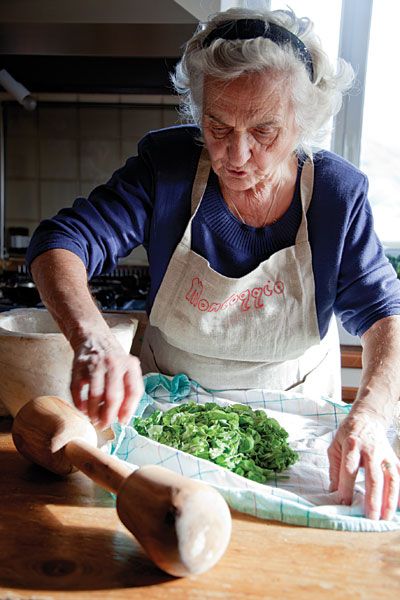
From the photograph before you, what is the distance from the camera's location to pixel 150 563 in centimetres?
65

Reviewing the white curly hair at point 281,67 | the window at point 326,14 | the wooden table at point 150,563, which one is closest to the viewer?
the wooden table at point 150,563

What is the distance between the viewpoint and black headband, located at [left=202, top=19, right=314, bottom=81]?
1.03 meters

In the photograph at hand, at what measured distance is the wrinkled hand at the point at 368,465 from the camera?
2.49ft

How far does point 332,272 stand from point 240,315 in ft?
0.68

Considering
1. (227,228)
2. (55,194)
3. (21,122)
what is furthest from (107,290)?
(227,228)

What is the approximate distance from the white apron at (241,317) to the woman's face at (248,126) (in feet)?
0.42

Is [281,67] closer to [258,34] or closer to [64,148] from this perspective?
[258,34]

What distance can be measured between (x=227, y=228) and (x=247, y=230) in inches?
1.7

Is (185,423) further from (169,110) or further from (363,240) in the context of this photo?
(169,110)

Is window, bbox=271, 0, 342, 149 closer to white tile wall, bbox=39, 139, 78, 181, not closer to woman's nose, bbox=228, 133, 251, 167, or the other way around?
white tile wall, bbox=39, 139, 78, 181

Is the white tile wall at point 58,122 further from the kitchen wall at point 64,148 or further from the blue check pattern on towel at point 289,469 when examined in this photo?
the blue check pattern on towel at point 289,469

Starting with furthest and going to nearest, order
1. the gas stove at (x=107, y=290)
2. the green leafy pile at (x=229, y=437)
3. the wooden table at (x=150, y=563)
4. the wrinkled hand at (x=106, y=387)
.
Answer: the gas stove at (x=107, y=290), the green leafy pile at (x=229, y=437), the wrinkled hand at (x=106, y=387), the wooden table at (x=150, y=563)

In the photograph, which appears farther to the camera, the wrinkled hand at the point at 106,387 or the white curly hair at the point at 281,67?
the white curly hair at the point at 281,67

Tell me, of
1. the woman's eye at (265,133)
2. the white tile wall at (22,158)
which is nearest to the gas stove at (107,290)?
the white tile wall at (22,158)
